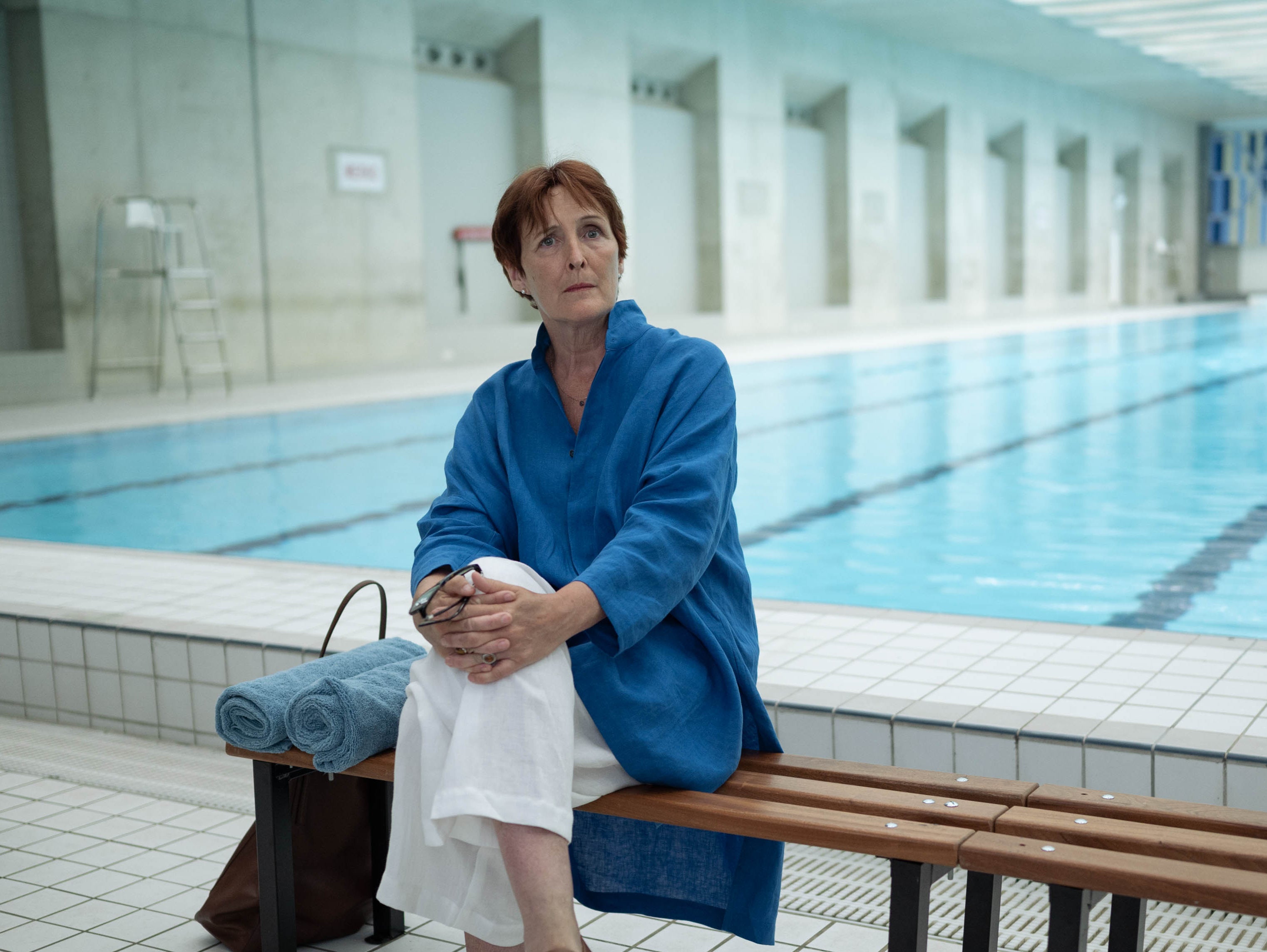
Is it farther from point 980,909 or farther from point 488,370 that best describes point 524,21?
point 980,909

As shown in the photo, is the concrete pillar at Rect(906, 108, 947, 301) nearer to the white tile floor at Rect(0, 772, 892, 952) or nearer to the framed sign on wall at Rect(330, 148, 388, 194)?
the framed sign on wall at Rect(330, 148, 388, 194)

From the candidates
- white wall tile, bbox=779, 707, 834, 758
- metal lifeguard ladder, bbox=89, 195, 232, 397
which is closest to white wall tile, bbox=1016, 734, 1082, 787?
white wall tile, bbox=779, 707, 834, 758

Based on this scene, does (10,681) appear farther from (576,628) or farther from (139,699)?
(576,628)

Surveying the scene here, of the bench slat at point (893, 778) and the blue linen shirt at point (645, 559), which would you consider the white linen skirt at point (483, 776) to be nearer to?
the blue linen shirt at point (645, 559)

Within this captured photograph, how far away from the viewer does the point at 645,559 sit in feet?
5.45

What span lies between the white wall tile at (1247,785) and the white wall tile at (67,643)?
2.58m

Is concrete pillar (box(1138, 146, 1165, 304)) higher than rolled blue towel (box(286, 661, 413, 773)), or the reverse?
concrete pillar (box(1138, 146, 1165, 304))

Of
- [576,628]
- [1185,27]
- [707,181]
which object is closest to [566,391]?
[576,628]

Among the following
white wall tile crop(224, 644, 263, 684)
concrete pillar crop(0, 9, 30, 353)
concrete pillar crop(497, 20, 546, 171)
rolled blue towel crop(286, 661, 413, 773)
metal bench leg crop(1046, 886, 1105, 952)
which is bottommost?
white wall tile crop(224, 644, 263, 684)


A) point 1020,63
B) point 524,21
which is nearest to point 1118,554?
point 524,21

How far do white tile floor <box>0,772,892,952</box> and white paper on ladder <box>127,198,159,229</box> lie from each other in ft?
29.0

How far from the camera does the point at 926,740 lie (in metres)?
2.42

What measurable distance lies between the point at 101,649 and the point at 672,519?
2.09m

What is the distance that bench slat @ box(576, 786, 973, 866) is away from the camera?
4.94ft
